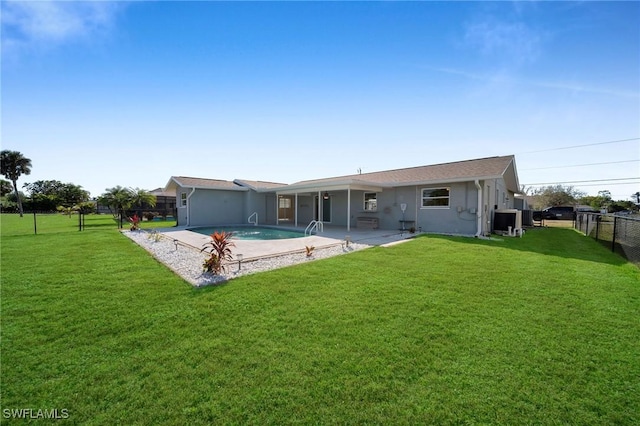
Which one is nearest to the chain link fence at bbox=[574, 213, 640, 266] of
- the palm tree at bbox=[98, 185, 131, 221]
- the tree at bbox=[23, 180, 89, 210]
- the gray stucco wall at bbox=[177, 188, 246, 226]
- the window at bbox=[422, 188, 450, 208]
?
the window at bbox=[422, 188, 450, 208]

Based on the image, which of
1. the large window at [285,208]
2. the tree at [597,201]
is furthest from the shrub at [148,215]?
the tree at [597,201]

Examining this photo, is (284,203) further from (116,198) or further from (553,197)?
(553,197)

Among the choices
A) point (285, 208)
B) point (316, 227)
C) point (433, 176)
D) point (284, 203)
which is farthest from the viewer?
point (285, 208)

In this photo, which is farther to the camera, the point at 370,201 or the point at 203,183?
the point at 203,183

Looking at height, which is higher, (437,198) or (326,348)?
(437,198)

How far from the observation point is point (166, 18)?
25.1 ft

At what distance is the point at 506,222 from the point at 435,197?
12.1 feet

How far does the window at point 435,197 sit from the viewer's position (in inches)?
499

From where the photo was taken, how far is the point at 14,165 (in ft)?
129

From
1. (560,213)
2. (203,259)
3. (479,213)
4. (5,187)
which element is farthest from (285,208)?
(5,187)

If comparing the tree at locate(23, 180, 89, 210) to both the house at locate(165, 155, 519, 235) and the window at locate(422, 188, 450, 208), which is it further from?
the window at locate(422, 188, 450, 208)

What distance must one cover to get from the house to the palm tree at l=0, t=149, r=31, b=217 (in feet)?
126

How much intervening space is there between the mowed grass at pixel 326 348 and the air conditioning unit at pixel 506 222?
24.6 ft

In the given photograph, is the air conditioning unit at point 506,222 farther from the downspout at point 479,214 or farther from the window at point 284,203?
the window at point 284,203
